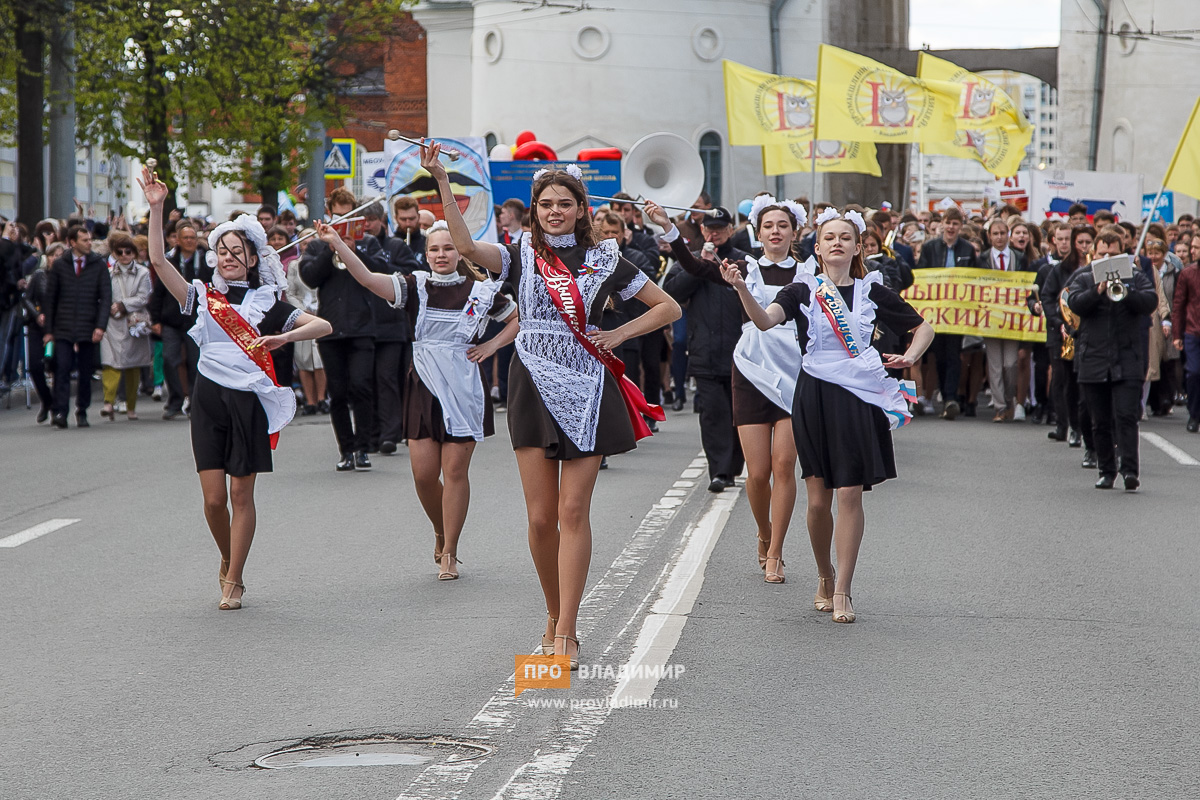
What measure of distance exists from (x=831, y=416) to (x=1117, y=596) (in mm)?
1788

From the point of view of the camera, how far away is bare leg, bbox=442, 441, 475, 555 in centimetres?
802

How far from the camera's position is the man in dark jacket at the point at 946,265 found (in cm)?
1730

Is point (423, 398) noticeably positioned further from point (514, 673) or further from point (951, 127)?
point (951, 127)

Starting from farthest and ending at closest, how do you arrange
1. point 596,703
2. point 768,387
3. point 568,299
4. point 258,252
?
point 768,387 < point 258,252 < point 568,299 < point 596,703

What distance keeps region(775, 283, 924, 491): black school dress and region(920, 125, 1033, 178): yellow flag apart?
17.2 m

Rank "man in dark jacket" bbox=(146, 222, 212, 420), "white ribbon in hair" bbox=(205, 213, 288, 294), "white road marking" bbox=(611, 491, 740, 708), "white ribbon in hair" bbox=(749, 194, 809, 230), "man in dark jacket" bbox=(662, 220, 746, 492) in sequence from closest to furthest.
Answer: "white road marking" bbox=(611, 491, 740, 708)
"white ribbon in hair" bbox=(205, 213, 288, 294)
"white ribbon in hair" bbox=(749, 194, 809, 230)
"man in dark jacket" bbox=(662, 220, 746, 492)
"man in dark jacket" bbox=(146, 222, 212, 420)

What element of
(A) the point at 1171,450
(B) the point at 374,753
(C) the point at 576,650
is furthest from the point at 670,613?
(A) the point at 1171,450

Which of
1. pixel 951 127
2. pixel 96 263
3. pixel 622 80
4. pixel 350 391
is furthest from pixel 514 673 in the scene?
pixel 622 80

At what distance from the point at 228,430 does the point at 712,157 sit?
38503mm

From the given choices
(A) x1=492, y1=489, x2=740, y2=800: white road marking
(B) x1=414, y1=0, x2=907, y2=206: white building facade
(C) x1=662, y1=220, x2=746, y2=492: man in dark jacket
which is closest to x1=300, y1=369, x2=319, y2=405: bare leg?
(C) x1=662, y1=220, x2=746, y2=492: man in dark jacket

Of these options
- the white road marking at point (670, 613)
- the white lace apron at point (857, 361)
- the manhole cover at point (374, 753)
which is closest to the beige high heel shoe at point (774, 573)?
the white road marking at point (670, 613)

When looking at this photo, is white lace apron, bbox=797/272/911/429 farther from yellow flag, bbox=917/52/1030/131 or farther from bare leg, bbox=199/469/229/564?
yellow flag, bbox=917/52/1030/131

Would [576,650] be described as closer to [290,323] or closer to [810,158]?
[290,323]

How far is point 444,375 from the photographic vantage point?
8305mm
